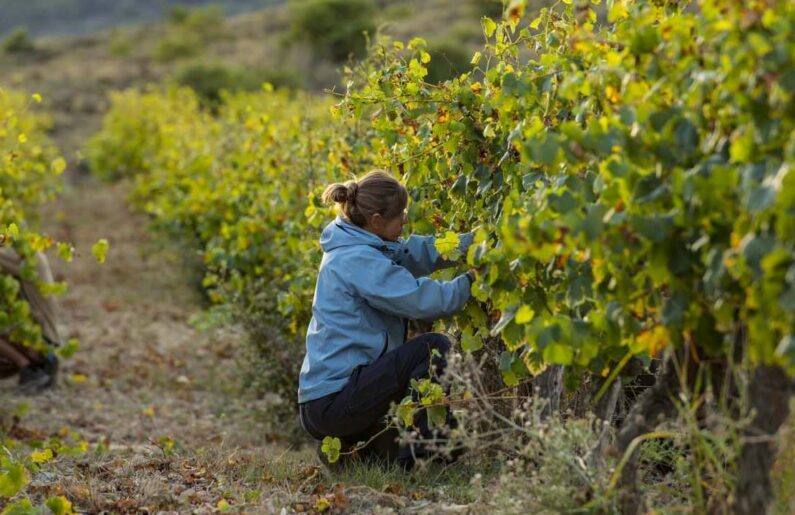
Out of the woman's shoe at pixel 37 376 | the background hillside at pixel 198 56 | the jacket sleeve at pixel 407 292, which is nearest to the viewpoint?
the jacket sleeve at pixel 407 292

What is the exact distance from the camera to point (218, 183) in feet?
29.1

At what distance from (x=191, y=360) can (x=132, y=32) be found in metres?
45.6

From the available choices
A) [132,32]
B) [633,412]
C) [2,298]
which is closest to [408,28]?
[132,32]

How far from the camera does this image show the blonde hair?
13.0 feet

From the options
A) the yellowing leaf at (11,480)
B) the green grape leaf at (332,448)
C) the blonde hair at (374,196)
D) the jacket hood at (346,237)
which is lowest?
the green grape leaf at (332,448)

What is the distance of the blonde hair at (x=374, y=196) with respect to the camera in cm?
396

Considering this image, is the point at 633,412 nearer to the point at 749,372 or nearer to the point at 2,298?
the point at 749,372

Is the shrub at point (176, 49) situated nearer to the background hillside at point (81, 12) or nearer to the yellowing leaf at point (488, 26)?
the yellowing leaf at point (488, 26)

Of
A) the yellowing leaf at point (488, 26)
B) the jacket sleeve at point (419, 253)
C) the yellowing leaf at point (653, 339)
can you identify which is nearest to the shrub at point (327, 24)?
the jacket sleeve at point (419, 253)

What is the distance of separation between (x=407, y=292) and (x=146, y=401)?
4497 millimetres

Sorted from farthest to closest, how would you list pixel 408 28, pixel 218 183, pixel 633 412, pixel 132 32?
pixel 132 32 → pixel 408 28 → pixel 218 183 → pixel 633 412

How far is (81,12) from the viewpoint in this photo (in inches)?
3521

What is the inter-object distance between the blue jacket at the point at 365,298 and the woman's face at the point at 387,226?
0.03 metres

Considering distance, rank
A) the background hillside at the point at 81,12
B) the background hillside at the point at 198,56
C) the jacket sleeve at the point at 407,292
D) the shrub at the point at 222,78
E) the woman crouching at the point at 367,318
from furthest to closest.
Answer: the background hillside at the point at 81,12, the background hillside at the point at 198,56, the shrub at the point at 222,78, the woman crouching at the point at 367,318, the jacket sleeve at the point at 407,292
